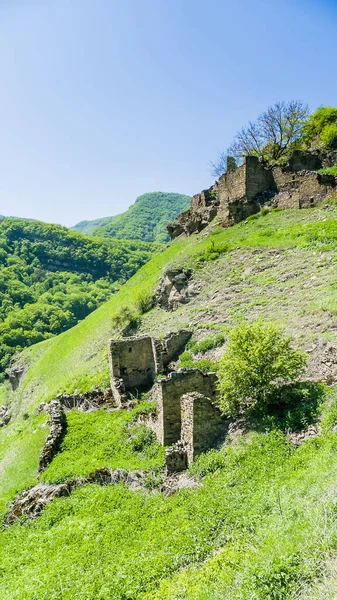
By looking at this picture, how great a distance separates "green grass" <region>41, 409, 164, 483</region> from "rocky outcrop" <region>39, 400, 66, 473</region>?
20 centimetres

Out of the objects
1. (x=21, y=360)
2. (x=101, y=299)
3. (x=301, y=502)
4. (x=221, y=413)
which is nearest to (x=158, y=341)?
(x=221, y=413)

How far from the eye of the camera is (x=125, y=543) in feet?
24.8

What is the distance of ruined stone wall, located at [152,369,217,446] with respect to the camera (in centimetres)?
1212

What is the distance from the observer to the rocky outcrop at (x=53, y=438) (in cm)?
1265

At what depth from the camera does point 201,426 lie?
10438 millimetres

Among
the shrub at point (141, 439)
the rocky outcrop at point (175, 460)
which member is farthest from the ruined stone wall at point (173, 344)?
the rocky outcrop at point (175, 460)

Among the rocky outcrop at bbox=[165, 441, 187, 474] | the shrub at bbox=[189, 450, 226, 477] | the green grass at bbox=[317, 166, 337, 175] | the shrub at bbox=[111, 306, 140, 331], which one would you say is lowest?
the rocky outcrop at bbox=[165, 441, 187, 474]

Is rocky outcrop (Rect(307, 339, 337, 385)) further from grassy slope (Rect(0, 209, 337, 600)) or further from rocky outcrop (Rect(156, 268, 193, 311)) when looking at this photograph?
rocky outcrop (Rect(156, 268, 193, 311))

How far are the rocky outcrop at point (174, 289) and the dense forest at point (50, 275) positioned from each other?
65060mm

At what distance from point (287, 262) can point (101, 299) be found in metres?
96.0

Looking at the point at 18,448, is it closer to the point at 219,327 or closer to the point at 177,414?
the point at 177,414

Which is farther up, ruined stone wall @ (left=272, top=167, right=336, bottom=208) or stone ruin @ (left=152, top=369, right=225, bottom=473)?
ruined stone wall @ (left=272, top=167, right=336, bottom=208)

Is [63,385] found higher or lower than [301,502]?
lower

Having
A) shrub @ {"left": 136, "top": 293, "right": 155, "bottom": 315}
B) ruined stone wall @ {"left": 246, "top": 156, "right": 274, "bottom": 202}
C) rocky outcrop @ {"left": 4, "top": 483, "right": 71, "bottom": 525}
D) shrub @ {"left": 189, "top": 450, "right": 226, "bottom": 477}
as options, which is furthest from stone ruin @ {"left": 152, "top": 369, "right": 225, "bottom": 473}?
ruined stone wall @ {"left": 246, "top": 156, "right": 274, "bottom": 202}
